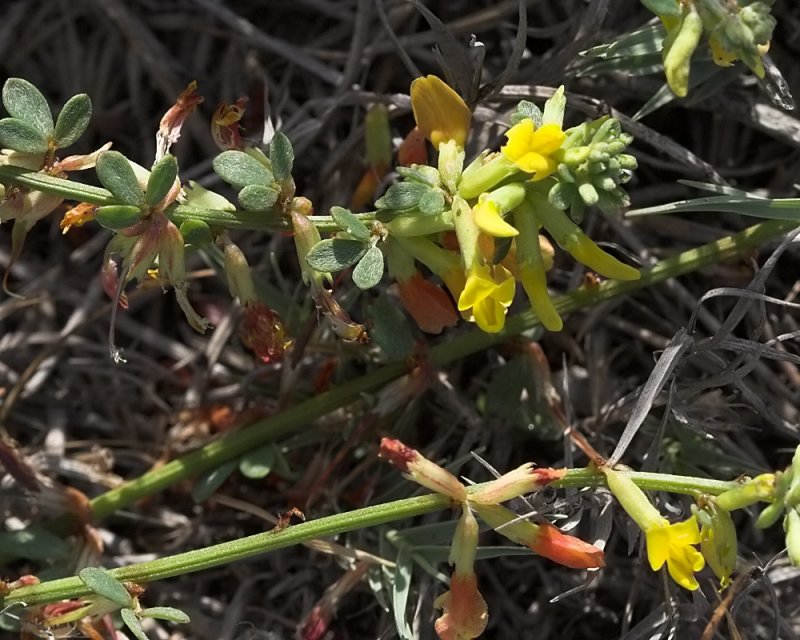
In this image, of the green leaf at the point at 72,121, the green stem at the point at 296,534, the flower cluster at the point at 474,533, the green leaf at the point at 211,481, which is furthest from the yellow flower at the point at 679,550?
the green leaf at the point at 72,121

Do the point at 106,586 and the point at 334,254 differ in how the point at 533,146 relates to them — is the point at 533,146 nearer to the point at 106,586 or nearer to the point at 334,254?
the point at 334,254

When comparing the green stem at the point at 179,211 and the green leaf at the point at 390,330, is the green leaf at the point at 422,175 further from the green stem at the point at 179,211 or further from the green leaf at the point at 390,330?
the green leaf at the point at 390,330

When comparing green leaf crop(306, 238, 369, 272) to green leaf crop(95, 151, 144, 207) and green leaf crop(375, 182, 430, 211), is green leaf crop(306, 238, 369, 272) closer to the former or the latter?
green leaf crop(375, 182, 430, 211)

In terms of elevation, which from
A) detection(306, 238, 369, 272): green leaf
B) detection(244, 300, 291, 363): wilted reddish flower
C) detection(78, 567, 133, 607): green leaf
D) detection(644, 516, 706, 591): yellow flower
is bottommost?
detection(78, 567, 133, 607): green leaf

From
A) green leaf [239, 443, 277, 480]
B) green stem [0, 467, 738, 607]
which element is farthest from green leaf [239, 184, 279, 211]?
green leaf [239, 443, 277, 480]

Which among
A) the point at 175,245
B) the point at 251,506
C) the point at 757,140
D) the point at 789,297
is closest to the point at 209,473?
the point at 251,506

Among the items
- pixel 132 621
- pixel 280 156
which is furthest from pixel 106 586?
pixel 280 156
